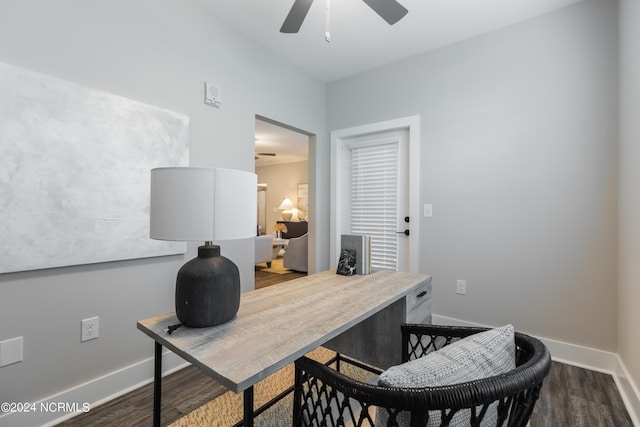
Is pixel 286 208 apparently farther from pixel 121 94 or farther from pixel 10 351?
pixel 10 351

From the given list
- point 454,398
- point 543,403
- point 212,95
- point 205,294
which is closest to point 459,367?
point 454,398

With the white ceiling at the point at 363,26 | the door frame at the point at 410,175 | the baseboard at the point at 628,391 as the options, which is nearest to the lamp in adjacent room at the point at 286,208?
the door frame at the point at 410,175

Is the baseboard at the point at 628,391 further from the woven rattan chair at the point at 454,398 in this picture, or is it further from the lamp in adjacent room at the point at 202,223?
the lamp in adjacent room at the point at 202,223

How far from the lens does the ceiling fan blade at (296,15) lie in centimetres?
176

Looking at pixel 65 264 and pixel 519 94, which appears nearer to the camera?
pixel 65 264

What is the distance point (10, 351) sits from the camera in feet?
4.79

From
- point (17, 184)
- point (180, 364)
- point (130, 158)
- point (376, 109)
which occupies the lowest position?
point (180, 364)

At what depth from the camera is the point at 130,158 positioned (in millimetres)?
1828

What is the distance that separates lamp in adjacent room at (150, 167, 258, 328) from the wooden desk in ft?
0.27

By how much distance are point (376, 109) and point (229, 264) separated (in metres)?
2.60

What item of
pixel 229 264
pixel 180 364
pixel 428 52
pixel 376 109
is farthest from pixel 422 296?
pixel 428 52

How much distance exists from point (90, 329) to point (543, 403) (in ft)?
8.76

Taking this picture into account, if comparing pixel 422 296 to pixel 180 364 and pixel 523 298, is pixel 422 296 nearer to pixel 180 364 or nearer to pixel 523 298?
pixel 523 298

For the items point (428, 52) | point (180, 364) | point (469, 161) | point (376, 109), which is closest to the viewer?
point (180, 364)
